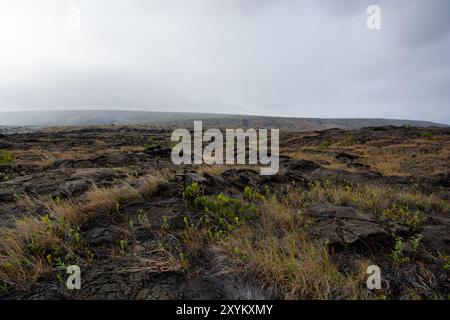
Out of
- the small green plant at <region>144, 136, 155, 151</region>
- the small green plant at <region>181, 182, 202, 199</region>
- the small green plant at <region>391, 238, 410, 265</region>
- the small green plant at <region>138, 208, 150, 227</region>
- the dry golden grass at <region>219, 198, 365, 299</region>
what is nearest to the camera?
the dry golden grass at <region>219, 198, 365, 299</region>

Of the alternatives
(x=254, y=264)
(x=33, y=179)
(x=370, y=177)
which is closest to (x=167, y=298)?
(x=254, y=264)

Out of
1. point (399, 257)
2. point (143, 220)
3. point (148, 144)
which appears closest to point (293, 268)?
point (399, 257)

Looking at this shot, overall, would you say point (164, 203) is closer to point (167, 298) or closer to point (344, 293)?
point (167, 298)

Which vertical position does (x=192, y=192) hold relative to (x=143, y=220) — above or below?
above

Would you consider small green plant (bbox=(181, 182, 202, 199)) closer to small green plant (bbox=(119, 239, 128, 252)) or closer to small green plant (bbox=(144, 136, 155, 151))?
small green plant (bbox=(119, 239, 128, 252))

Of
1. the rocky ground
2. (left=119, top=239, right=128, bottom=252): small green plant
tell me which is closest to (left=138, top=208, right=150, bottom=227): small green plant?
the rocky ground

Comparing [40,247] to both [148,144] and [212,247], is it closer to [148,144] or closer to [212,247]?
[212,247]

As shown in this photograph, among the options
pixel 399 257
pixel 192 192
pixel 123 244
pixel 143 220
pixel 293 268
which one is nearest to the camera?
pixel 293 268

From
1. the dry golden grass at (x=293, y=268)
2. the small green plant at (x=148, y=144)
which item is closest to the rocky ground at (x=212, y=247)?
the dry golden grass at (x=293, y=268)

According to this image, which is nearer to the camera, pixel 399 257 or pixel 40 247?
pixel 40 247

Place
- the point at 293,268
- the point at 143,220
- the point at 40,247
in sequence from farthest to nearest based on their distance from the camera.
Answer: the point at 143,220 < the point at 40,247 < the point at 293,268

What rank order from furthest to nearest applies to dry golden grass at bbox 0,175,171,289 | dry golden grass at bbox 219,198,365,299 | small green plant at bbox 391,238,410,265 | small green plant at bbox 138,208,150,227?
1. small green plant at bbox 138,208,150,227
2. small green plant at bbox 391,238,410,265
3. dry golden grass at bbox 0,175,171,289
4. dry golden grass at bbox 219,198,365,299

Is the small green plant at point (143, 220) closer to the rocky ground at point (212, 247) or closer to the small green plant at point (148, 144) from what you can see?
the rocky ground at point (212, 247)

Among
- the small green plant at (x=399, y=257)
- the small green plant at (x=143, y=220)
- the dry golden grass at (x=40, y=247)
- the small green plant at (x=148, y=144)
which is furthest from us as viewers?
the small green plant at (x=148, y=144)
